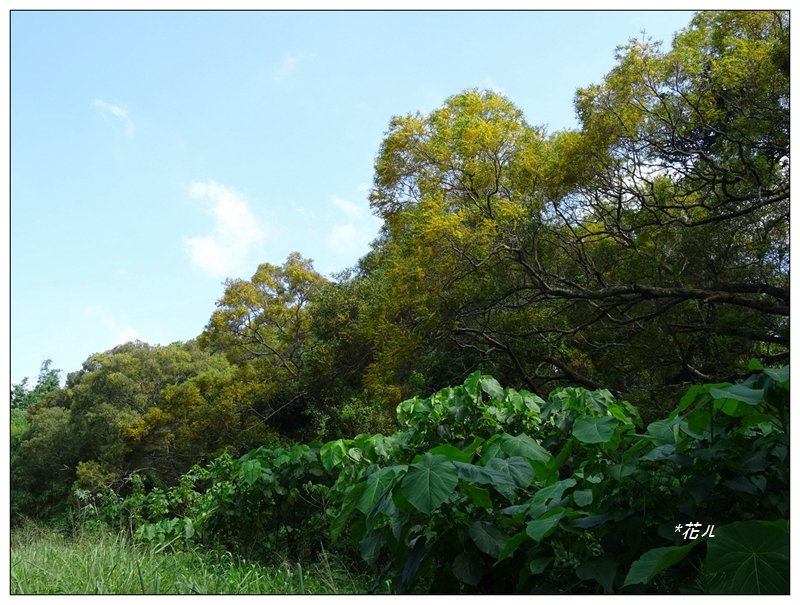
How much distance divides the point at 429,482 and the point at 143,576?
1189 millimetres

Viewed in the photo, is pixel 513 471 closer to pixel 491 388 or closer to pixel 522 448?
pixel 522 448

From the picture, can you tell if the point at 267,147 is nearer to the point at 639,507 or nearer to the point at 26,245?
the point at 26,245

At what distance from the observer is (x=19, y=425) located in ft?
23.5

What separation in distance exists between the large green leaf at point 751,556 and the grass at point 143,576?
45.1 inches

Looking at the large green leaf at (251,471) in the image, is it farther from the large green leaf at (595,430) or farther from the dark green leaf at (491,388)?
the large green leaf at (595,430)

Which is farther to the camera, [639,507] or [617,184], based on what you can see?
[617,184]

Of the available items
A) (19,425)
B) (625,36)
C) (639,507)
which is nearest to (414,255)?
(625,36)

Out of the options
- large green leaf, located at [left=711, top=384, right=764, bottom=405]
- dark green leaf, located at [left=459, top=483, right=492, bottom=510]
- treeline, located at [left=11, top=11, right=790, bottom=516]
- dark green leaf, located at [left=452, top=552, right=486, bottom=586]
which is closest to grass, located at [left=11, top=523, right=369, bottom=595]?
dark green leaf, located at [left=452, top=552, right=486, bottom=586]

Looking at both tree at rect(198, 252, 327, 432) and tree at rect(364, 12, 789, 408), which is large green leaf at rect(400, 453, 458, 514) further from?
tree at rect(198, 252, 327, 432)

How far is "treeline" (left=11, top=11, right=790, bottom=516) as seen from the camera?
18.2 ft

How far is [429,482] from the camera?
5.17ft

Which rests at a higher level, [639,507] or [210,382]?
[210,382]

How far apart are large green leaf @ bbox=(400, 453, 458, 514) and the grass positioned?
1.92 ft

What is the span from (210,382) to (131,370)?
1024 mm
